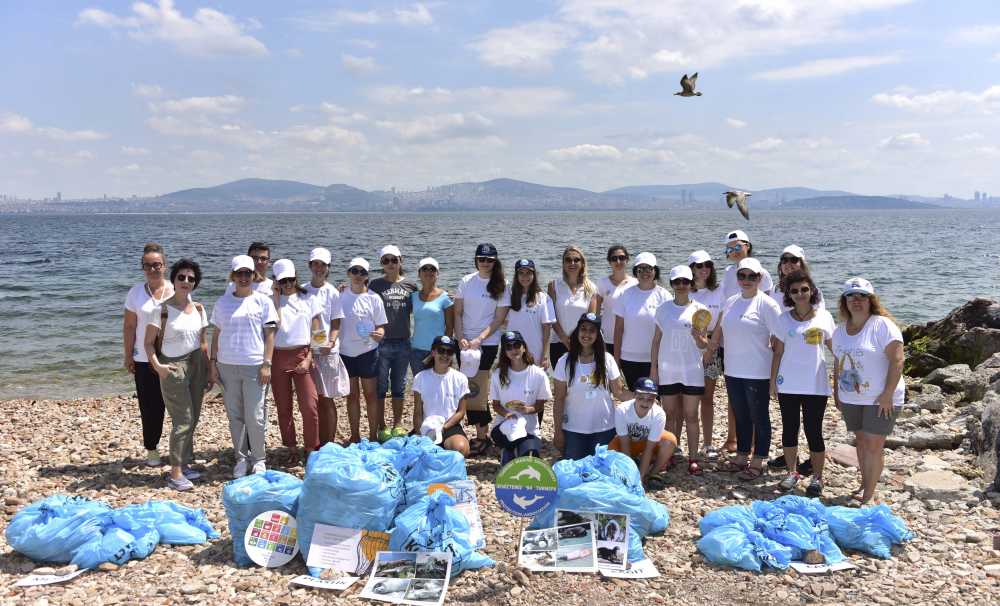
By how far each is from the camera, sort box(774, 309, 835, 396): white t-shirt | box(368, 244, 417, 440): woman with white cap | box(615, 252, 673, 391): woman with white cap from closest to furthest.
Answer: box(774, 309, 835, 396): white t-shirt
box(615, 252, 673, 391): woman with white cap
box(368, 244, 417, 440): woman with white cap

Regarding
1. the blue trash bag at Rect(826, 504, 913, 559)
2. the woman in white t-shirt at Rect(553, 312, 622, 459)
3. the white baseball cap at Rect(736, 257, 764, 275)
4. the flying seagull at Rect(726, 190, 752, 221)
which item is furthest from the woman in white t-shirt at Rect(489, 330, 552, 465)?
the flying seagull at Rect(726, 190, 752, 221)

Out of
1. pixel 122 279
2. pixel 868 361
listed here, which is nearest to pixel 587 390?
pixel 868 361

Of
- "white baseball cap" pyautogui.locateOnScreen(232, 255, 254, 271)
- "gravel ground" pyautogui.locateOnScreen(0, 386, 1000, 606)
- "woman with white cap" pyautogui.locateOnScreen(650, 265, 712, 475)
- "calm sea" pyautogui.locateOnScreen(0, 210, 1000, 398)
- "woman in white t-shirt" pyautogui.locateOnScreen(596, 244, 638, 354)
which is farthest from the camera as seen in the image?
"calm sea" pyautogui.locateOnScreen(0, 210, 1000, 398)

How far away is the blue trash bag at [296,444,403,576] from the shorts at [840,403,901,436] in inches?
156

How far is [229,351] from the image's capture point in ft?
21.5

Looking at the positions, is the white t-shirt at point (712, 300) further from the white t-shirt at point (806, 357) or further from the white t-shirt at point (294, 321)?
the white t-shirt at point (294, 321)

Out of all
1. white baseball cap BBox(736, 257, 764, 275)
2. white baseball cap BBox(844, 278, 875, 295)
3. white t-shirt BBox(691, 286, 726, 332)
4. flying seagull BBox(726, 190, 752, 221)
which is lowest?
white t-shirt BBox(691, 286, 726, 332)

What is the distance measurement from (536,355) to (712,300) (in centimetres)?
193

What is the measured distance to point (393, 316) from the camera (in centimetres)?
768

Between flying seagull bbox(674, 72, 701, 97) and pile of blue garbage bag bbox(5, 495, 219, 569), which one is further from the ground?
flying seagull bbox(674, 72, 701, 97)

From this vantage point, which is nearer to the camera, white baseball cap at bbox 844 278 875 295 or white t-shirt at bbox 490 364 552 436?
white baseball cap at bbox 844 278 875 295

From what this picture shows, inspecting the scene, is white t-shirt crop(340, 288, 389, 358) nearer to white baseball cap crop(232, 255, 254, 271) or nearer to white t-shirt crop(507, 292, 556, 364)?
white baseball cap crop(232, 255, 254, 271)

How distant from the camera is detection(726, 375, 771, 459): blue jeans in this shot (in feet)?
22.1

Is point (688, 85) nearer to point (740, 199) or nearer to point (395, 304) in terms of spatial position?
point (740, 199)
